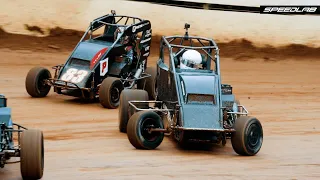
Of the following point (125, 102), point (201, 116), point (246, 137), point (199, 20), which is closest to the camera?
point (246, 137)

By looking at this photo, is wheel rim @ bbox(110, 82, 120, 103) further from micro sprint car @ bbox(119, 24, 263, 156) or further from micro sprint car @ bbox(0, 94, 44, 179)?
micro sprint car @ bbox(0, 94, 44, 179)

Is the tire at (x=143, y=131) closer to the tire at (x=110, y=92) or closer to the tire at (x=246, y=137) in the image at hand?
→ the tire at (x=246, y=137)

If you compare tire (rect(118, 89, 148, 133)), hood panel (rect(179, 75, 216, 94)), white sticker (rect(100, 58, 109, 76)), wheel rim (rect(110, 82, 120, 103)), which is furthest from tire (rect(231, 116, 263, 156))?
white sticker (rect(100, 58, 109, 76))

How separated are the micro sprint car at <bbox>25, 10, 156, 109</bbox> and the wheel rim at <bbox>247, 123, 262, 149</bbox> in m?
3.91

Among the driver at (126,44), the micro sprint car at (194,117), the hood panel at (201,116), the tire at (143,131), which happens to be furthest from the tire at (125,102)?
the driver at (126,44)

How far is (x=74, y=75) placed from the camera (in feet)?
50.4

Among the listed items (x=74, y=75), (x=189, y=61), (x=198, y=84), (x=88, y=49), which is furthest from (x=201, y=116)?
(x=88, y=49)

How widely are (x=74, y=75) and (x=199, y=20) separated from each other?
6912mm

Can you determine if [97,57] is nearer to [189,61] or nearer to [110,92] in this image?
[110,92]

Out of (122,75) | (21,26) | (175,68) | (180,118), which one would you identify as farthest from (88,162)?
(21,26)

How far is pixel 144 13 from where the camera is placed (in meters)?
21.6

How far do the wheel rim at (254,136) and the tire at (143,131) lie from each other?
1.06 m

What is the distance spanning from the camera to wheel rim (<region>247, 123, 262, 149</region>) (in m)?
11.4

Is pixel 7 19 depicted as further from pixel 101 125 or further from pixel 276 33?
pixel 101 125
